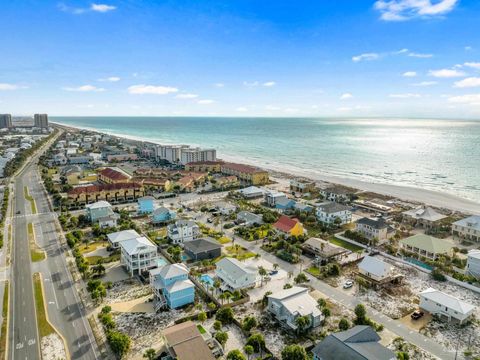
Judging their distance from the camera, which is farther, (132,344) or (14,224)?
(14,224)

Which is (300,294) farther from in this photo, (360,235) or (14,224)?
(14,224)

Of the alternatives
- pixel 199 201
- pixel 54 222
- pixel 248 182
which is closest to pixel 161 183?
pixel 199 201

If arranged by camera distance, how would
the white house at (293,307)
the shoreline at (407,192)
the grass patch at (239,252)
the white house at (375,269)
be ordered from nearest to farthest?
1. the white house at (293,307)
2. the white house at (375,269)
3. the grass patch at (239,252)
4. the shoreline at (407,192)

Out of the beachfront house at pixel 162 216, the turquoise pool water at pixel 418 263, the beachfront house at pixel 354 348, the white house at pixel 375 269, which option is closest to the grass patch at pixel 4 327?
the beachfront house at pixel 354 348

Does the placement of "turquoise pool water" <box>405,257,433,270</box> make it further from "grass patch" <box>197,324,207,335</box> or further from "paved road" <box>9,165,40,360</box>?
"paved road" <box>9,165,40,360</box>

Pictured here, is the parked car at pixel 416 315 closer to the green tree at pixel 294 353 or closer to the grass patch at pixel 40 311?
the green tree at pixel 294 353
